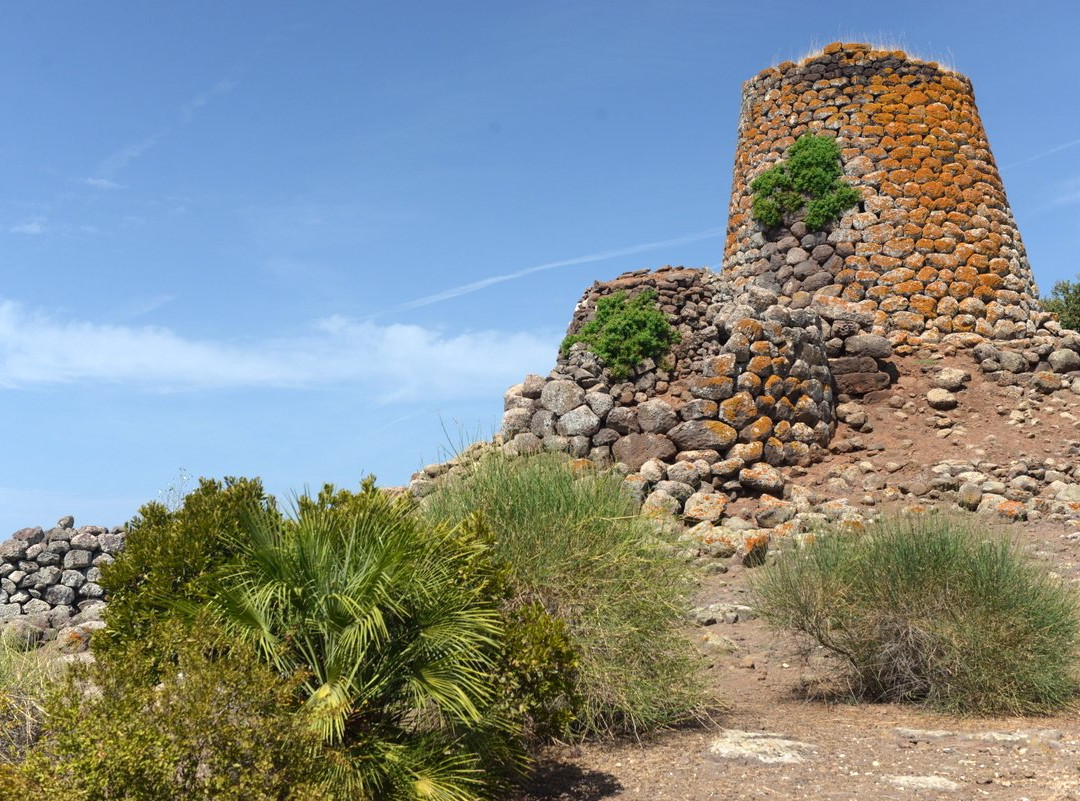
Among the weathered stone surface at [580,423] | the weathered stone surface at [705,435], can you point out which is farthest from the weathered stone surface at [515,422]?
the weathered stone surface at [705,435]

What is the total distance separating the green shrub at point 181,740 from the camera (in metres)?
3.55

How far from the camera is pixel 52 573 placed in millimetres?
15203

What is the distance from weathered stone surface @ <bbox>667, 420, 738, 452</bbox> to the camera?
1324cm

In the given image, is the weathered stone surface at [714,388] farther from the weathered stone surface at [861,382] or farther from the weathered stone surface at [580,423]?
the weathered stone surface at [861,382]

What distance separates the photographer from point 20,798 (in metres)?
3.63

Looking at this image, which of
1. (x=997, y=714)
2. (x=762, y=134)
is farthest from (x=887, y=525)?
(x=762, y=134)

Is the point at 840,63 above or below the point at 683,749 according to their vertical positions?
above

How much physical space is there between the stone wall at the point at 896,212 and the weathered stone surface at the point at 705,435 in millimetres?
4715

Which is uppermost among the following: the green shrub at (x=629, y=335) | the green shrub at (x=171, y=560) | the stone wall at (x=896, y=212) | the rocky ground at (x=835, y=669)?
the stone wall at (x=896, y=212)

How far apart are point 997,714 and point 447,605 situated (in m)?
4.30

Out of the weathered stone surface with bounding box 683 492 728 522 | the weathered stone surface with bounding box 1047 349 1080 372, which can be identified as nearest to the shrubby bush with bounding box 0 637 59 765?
the weathered stone surface with bounding box 683 492 728 522

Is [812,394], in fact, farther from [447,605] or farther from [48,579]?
[48,579]

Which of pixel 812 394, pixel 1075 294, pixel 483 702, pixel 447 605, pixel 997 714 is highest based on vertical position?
pixel 1075 294

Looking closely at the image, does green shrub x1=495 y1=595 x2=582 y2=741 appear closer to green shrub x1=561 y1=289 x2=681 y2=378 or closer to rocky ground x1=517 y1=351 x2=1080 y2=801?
rocky ground x1=517 y1=351 x2=1080 y2=801
